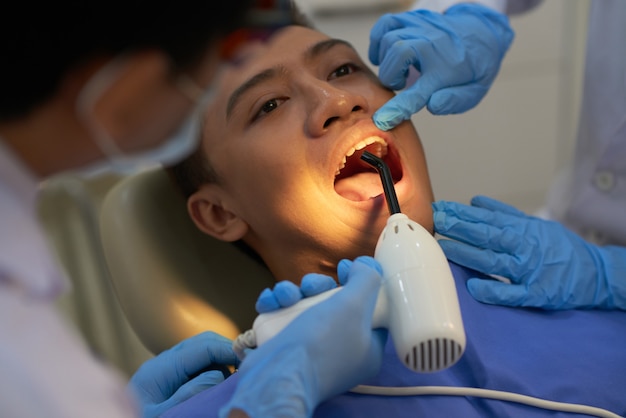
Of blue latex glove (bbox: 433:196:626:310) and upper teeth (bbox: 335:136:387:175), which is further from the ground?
upper teeth (bbox: 335:136:387:175)

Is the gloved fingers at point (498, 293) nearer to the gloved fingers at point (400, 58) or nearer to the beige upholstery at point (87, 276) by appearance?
the gloved fingers at point (400, 58)

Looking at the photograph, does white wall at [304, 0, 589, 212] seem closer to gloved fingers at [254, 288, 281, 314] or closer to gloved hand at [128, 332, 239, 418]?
gloved hand at [128, 332, 239, 418]

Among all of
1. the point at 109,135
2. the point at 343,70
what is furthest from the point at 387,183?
the point at 109,135

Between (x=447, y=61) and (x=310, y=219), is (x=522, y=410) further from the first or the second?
(x=447, y=61)

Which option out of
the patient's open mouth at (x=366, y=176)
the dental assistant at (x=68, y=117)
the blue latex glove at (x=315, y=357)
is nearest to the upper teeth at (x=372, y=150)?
the patient's open mouth at (x=366, y=176)

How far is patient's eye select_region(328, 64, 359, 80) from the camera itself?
154cm

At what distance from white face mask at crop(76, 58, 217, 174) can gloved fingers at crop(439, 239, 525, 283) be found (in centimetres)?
81

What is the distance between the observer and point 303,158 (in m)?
1.41

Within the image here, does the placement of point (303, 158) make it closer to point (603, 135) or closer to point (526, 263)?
point (526, 263)

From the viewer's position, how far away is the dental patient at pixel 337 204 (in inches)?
48.6

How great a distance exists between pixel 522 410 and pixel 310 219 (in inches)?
20.9

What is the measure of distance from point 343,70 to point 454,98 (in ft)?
0.84

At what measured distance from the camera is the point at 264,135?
145 cm

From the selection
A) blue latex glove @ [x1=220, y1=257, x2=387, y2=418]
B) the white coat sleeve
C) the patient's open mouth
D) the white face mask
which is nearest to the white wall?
the white coat sleeve
